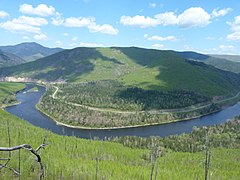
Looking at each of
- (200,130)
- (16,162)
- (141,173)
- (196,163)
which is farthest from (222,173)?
(200,130)

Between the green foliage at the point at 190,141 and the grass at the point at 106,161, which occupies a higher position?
the grass at the point at 106,161

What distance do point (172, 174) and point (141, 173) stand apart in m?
11.4

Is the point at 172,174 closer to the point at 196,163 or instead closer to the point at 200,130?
the point at 196,163

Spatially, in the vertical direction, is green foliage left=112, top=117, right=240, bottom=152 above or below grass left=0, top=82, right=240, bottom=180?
below

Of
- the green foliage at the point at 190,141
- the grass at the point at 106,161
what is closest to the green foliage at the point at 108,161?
the grass at the point at 106,161

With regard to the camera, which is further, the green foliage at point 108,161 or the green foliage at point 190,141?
the green foliage at point 190,141

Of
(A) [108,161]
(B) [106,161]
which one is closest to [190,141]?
(A) [108,161]

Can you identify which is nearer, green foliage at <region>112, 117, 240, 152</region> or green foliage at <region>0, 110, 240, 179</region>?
green foliage at <region>0, 110, 240, 179</region>

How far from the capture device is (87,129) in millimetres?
198000

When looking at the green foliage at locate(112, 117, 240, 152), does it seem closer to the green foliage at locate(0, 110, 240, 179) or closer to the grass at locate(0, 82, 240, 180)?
the grass at locate(0, 82, 240, 180)

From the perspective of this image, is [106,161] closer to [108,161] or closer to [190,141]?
[108,161]

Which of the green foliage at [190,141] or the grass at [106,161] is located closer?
the grass at [106,161]

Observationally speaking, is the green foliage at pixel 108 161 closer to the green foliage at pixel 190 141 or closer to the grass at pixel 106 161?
the grass at pixel 106 161

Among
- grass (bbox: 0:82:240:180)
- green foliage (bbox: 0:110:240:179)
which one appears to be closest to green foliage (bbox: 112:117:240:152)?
grass (bbox: 0:82:240:180)
